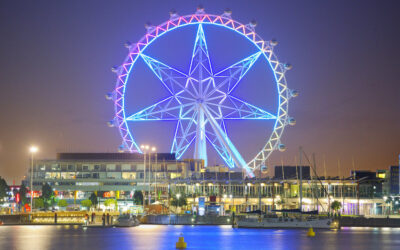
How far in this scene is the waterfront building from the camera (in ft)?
431

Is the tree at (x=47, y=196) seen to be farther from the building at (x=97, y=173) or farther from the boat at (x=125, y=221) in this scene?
the boat at (x=125, y=221)

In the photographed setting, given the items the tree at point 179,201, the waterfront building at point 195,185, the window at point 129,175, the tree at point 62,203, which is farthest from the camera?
the window at point 129,175

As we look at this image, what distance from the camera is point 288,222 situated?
300ft

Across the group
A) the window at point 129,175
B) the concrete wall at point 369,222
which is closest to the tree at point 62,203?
the window at point 129,175

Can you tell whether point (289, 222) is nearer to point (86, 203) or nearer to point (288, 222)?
point (288, 222)

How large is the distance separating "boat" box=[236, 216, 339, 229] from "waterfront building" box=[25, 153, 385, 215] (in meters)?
17.0

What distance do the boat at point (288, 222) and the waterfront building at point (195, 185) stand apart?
17.0 m

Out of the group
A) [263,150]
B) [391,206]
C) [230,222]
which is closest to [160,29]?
[263,150]

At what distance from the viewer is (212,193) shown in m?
136

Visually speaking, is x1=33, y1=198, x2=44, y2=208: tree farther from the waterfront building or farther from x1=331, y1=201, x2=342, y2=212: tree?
x1=331, y1=201, x2=342, y2=212: tree

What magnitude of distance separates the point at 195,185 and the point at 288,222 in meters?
47.2

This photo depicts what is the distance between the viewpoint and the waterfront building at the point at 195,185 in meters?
131

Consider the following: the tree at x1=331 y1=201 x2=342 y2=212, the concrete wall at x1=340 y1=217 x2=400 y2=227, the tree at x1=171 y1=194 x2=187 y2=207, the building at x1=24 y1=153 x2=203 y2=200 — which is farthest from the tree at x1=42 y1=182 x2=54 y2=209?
the concrete wall at x1=340 y1=217 x2=400 y2=227

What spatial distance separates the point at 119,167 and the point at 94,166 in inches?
233
